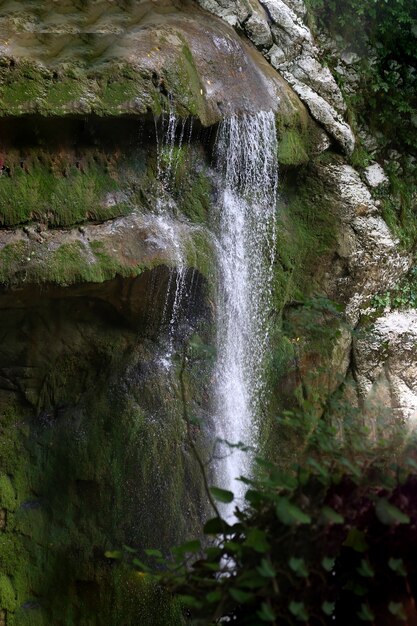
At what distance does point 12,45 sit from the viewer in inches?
174

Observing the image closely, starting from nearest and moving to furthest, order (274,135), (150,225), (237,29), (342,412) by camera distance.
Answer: (342,412)
(150,225)
(274,135)
(237,29)

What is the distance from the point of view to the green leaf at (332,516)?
2.06m

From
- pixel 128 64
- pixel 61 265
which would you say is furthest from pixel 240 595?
pixel 128 64

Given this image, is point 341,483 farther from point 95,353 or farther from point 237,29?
point 237,29

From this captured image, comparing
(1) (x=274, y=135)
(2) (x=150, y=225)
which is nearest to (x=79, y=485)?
(2) (x=150, y=225)

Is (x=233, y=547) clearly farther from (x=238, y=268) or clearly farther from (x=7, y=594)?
(x=238, y=268)

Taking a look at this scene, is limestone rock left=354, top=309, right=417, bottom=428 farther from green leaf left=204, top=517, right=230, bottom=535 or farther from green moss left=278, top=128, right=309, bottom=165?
green leaf left=204, top=517, right=230, bottom=535

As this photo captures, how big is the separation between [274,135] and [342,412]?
3.08 metres

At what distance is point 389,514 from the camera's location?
6.76 feet

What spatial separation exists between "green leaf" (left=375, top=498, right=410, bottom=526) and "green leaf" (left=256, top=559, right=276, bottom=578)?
333 mm

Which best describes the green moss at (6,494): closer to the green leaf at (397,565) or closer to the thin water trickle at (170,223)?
the thin water trickle at (170,223)

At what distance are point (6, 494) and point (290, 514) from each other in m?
3.09

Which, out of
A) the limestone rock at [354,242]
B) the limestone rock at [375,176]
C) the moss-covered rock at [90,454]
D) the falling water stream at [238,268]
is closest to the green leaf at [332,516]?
the moss-covered rock at [90,454]

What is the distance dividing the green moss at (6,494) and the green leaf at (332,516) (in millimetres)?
3104
